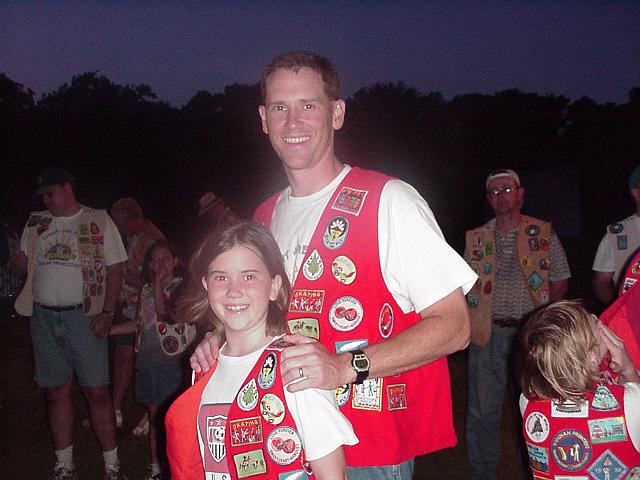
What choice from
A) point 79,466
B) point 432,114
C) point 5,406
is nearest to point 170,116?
point 432,114

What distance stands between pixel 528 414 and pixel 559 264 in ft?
9.75

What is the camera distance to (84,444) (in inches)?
281

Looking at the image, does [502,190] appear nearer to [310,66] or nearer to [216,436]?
[310,66]

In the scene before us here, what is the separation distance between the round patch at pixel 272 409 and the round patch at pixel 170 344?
11.7 ft

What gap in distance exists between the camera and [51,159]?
30.7 metres

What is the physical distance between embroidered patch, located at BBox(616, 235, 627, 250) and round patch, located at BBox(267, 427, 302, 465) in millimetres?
4171

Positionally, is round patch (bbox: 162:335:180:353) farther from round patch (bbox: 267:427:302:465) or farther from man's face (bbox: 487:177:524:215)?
round patch (bbox: 267:427:302:465)

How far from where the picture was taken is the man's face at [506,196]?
595cm

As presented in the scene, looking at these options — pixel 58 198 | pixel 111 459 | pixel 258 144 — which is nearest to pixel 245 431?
pixel 111 459

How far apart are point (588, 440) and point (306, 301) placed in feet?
4.38

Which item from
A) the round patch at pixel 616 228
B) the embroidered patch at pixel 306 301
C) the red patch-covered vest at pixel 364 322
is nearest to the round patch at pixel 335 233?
the red patch-covered vest at pixel 364 322

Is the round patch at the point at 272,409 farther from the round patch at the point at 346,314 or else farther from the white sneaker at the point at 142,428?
the white sneaker at the point at 142,428

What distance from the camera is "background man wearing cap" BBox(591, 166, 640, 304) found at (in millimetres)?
5508

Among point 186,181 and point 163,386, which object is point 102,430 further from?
point 186,181
